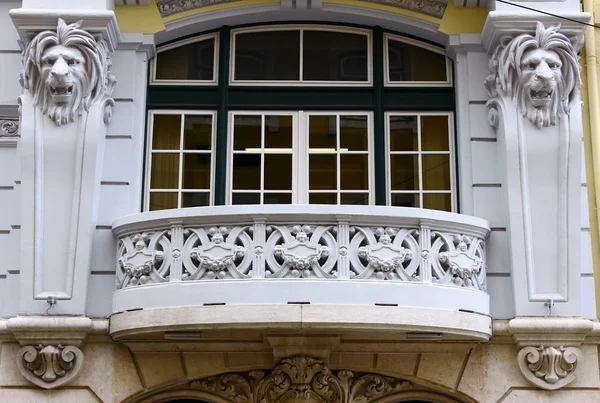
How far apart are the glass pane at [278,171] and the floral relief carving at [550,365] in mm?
3814

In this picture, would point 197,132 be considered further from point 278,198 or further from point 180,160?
point 278,198

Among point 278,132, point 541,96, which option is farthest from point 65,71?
point 541,96

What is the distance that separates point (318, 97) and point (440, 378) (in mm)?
4162

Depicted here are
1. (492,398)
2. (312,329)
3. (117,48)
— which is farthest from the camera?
(117,48)

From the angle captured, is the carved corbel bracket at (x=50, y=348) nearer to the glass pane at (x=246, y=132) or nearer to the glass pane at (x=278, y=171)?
the glass pane at (x=278, y=171)

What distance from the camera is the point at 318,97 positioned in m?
13.9

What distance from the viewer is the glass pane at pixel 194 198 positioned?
13.5 meters

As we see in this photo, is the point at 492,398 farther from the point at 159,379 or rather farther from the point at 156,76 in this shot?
the point at 156,76

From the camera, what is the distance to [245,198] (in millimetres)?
13508

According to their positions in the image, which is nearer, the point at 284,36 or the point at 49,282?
the point at 49,282

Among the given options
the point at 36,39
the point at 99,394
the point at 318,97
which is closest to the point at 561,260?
the point at 318,97

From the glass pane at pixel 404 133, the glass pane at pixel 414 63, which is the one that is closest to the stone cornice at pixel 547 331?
the glass pane at pixel 404 133

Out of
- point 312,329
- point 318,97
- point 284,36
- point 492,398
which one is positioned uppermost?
point 284,36

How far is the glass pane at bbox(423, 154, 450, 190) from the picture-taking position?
44.8 ft
